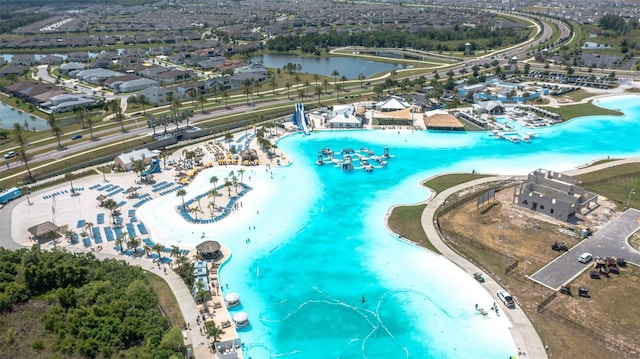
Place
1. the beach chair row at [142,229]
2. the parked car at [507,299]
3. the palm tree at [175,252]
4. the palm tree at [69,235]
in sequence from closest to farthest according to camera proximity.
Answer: the parked car at [507,299]
the palm tree at [175,252]
the palm tree at [69,235]
the beach chair row at [142,229]

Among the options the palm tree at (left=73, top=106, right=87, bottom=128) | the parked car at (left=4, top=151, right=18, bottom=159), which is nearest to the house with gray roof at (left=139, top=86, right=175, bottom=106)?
the palm tree at (left=73, top=106, right=87, bottom=128)

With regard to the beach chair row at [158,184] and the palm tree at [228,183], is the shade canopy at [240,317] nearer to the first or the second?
the palm tree at [228,183]

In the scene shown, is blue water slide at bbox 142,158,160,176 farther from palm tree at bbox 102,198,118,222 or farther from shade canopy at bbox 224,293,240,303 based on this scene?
shade canopy at bbox 224,293,240,303

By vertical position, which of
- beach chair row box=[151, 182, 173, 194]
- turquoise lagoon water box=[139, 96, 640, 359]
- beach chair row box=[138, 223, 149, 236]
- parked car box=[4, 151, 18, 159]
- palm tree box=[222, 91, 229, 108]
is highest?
palm tree box=[222, 91, 229, 108]

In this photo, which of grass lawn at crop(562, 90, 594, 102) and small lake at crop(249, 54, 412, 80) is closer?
grass lawn at crop(562, 90, 594, 102)

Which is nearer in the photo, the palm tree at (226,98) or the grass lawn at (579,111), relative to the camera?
the grass lawn at (579,111)

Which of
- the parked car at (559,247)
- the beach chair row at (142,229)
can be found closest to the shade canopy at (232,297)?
the beach chair row at (142,229)

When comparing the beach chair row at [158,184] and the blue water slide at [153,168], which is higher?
the blue water slide at [153,168]
